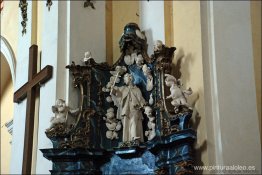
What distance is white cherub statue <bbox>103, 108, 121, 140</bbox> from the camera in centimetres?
490

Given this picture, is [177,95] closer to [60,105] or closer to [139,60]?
[139,60]

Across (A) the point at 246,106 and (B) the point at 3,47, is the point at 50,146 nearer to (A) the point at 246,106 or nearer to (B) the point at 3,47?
(A) the point at 246,106

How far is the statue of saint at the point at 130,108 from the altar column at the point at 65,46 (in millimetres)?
511

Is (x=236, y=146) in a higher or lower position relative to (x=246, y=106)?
lower

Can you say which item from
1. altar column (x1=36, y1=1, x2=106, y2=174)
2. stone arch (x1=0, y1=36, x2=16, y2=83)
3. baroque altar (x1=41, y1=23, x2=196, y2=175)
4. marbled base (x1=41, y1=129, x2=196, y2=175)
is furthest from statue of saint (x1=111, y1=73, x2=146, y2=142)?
stone arch (x1=0, y1=36, x2=16, y2=83)

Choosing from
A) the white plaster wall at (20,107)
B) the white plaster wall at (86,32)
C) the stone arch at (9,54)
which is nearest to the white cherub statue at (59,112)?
the white plaster wall at (86,32)

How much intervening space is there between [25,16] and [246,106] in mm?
3075

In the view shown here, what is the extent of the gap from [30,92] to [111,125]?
123 cm

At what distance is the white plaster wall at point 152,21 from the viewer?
4.98 metres

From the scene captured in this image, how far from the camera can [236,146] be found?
4.30 m

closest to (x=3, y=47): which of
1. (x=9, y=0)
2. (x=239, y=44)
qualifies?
(x=9, y=0)

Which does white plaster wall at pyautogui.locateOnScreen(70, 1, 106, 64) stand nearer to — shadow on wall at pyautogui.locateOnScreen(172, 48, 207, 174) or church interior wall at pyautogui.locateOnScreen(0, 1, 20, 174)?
shadow on wall at pyautogui.locateOnScreen(172, 48, 207, 174)

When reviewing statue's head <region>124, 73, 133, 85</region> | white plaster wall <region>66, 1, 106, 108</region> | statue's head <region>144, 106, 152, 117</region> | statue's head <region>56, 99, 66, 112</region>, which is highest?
white plaster wall <region>66, 1, 106, 108</region>

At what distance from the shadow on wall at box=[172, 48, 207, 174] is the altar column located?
95 cm
